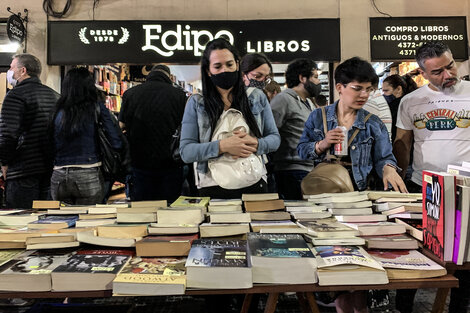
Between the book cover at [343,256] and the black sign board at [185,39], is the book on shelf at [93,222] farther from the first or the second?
the black sign board at [185,39]

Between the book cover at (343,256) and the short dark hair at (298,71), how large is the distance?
6.20 ft

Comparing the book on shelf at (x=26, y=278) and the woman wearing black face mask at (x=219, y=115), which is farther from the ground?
the woman wearing black face mask at (x=219, y=115)

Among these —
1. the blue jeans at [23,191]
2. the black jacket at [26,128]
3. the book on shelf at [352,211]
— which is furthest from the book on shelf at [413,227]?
the blue jeans at [23,191]

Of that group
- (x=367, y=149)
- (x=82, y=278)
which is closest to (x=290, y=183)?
(x=367, y=149)

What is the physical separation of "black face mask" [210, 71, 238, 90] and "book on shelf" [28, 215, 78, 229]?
38.1 inches

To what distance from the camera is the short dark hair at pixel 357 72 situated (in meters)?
2.06

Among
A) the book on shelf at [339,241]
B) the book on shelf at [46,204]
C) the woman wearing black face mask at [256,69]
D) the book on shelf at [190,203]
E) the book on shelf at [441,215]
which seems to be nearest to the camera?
the book on shelf at [441,215]

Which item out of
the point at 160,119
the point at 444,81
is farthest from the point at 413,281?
the point at 160,119

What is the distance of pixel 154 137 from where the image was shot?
9.48ft

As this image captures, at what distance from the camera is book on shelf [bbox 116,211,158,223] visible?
1470mm

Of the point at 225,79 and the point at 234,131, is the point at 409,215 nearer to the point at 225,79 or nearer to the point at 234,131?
the point at 234,131

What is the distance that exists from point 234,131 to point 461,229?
3.63 feet

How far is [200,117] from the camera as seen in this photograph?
6.70 ft

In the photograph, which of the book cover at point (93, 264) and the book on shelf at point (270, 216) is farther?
the book on shelf at point (270, 216)
